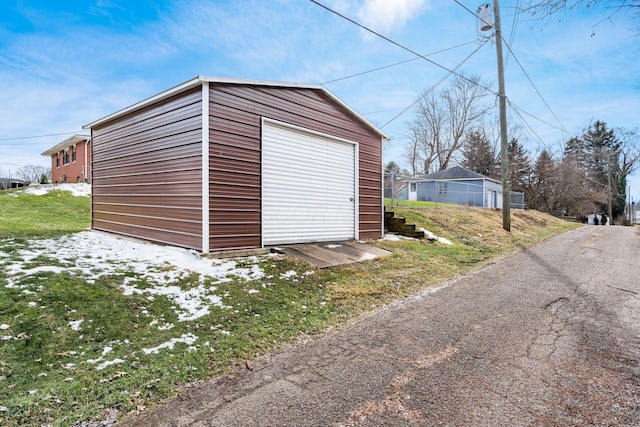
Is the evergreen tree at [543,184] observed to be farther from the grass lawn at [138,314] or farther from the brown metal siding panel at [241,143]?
the brown metal siding panel at [241,143]

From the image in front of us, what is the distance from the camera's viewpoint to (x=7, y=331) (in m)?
2.75

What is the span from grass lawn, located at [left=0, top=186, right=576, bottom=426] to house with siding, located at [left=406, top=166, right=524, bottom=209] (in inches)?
809

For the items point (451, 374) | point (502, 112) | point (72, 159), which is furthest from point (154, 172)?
point (72, 159)

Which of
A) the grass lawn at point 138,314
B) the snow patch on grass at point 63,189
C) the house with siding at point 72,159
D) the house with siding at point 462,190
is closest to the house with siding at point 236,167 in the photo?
the grass lawn at point 138,314

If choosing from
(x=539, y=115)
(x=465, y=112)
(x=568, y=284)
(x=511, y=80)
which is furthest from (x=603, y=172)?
(x=568, y=284)

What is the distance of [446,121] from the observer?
3403 centimetres

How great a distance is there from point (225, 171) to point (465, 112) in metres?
32.9

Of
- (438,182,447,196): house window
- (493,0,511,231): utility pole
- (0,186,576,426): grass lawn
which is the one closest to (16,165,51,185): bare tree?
(0,186,576,426): grass lawn

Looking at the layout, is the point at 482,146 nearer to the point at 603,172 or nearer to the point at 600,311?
the point at 603,172

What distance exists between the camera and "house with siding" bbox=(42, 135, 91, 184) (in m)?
20.8

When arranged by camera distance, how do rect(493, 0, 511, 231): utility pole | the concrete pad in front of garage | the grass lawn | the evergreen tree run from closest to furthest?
the grass lawn → the concrete pad in front of garage → rect(493, 0, 511, 231): utility pole → the evergreen tree

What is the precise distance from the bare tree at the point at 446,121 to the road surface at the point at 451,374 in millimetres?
31147

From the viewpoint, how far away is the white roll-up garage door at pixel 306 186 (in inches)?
272

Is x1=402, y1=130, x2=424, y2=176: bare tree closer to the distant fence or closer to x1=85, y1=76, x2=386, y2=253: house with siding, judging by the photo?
the distant fence
